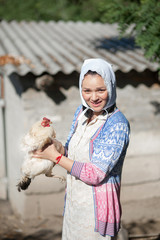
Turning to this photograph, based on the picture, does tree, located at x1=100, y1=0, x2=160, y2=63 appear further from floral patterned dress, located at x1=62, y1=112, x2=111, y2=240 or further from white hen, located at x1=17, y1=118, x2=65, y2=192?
white hen, located at x1=17, y1=118, x2=65, y2=192

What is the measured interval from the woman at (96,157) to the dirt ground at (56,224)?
3.08 metres

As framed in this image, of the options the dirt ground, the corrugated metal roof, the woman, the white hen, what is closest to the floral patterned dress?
the woman

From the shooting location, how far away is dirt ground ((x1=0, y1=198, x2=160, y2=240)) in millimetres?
5055

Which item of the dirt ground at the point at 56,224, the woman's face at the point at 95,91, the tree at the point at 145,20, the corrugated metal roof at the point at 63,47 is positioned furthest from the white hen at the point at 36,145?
the dirt ground at the point at 56,224

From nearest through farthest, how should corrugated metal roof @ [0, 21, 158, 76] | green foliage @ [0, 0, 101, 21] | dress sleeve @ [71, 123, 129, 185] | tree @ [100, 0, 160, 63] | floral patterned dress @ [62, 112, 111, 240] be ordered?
dress sleeve @ [71, 123, 129, 185]
floral patterned dress @ [62, 112, 111, 240]
tree @ [100, 0, 160, 63]
corrugated metal roof @ [0, 21, 158, 76]
green foliage @ [0, 0, 101, 21]

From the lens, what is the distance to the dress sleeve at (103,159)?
1862 mm

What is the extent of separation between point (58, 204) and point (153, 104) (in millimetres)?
2464

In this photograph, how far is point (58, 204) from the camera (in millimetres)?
5301

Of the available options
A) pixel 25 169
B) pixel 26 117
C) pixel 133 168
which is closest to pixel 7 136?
pixel 26 117

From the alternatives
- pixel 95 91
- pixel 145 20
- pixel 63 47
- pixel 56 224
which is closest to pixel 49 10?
pixel 63 47

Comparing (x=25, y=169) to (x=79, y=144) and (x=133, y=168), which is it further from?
(x=133, y=168)

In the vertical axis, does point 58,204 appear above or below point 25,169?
below

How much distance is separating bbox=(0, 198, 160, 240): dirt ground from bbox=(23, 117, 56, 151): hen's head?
3.48 metres

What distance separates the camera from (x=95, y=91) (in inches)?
77.4
